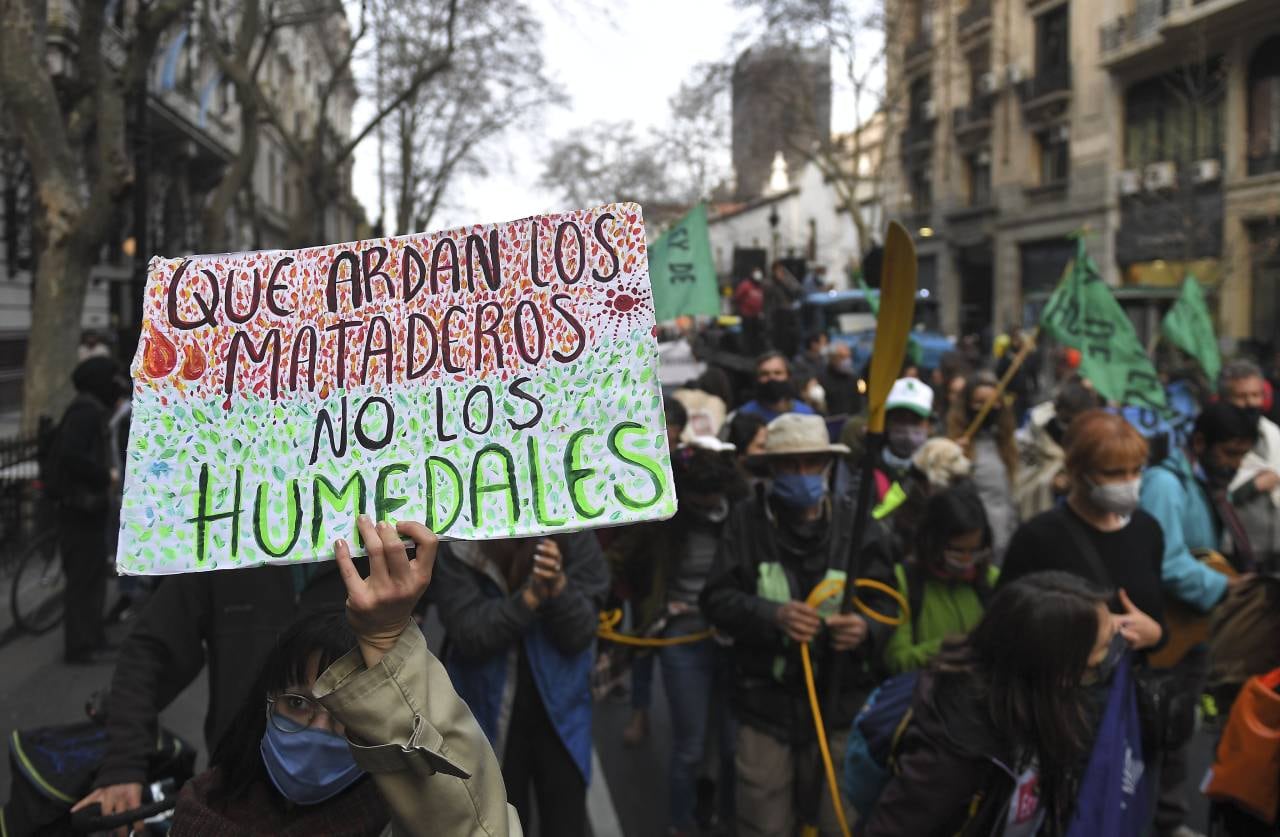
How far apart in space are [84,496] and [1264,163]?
25874 mm

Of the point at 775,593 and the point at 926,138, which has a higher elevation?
the point at 926,138

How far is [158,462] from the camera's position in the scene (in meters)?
1.97

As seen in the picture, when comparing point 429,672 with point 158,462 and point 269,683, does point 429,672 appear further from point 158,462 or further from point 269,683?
point 158,462

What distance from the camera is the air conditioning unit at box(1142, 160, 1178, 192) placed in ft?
89.0

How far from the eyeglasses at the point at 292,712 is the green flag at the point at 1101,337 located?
5.87 meters

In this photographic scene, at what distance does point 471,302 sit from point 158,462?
64 centimetres

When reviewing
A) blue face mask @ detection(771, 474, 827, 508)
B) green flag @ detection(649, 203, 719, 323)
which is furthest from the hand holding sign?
green flag @ detection(649, 203, 719, 323)

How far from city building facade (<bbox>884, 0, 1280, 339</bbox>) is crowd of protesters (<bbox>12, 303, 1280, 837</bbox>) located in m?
15.6

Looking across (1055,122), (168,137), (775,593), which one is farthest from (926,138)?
(775,593)

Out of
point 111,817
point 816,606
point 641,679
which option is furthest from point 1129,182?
point 111,817

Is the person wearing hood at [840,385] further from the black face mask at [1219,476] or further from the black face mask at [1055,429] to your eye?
the black face mask at [1219,476]

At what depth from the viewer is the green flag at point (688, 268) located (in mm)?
9320

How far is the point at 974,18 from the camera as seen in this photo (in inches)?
1425

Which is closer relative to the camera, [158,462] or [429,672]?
[429,672]
